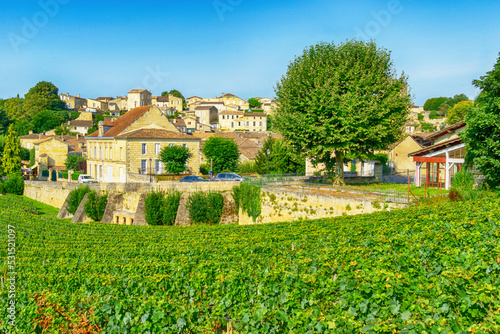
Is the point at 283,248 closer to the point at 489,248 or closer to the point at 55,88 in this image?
the point at 489,248

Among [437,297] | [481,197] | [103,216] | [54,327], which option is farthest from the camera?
[103,216]

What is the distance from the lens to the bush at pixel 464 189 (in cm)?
1711

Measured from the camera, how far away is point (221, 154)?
4309 cm

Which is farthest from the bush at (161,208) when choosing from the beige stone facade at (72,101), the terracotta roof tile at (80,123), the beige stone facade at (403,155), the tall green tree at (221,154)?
the beige stone facade at (72,101)

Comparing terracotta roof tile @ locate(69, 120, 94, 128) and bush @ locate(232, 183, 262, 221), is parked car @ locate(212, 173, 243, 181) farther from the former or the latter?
terracotta roof tile @ locate(69, 120, 94, 128)

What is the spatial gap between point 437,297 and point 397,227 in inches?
257

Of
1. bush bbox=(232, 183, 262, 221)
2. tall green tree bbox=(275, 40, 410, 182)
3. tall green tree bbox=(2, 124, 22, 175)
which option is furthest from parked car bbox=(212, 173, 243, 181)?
tall green tree bbox=(2, 124, 22, 175)

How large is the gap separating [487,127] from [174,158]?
2620 centimetres

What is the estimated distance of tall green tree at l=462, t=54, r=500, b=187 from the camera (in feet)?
52.4

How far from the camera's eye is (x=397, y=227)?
1258 cm

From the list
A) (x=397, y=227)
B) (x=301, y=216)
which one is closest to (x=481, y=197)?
(x=397, y=227)

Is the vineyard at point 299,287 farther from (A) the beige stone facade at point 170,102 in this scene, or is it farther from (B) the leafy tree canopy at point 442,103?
(B) the leafy tree canopy at point 442,103

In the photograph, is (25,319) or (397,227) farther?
(397,227)

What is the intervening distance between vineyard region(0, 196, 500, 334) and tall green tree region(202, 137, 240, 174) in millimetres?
29440
